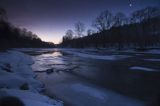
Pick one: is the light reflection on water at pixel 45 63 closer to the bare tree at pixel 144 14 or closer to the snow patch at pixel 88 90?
the snow patch at pixel 88 90

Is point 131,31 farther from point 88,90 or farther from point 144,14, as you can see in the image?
point 88,90

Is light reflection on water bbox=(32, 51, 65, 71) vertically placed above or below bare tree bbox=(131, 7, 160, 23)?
below

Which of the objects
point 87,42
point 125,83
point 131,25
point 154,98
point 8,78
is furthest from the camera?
point 87,42

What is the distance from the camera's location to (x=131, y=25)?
81688 mm

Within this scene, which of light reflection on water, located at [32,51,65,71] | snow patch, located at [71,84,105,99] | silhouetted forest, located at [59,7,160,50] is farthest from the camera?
silhouetted forest, located at [59,7,160,50]

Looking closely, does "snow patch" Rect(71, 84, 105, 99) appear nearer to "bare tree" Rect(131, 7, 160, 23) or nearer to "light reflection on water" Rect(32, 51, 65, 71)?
"light reflection on water" Rect(32, 51, 65, 71)

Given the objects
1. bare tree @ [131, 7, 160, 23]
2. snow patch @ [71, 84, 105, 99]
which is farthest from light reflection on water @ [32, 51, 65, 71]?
bare tree @ [131, 7, 160, 23]

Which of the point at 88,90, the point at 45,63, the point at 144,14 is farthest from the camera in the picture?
the point at 144,14

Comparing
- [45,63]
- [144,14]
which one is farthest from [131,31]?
[45,63]

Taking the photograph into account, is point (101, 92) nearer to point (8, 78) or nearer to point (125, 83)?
point (125, 83)

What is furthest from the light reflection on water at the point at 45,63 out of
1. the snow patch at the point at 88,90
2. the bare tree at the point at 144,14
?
the bare tree at the point at 144,14

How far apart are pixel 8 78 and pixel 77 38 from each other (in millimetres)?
96688

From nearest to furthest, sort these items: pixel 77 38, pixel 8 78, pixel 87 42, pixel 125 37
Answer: pixel 8 78 < pixel 125 37 < pixel 87 42 < pixel 77 38

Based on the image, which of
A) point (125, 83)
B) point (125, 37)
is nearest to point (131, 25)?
point (125, 37)
